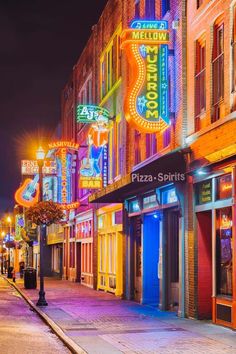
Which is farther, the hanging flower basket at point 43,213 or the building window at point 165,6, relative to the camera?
the hanging flower basket at point 43,213

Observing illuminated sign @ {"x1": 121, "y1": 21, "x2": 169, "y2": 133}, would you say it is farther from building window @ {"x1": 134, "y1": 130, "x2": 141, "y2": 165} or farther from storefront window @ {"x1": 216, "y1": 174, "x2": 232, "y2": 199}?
building window @ {"x1": 134, "y1": 130, "x2": 141, "y2": 165}

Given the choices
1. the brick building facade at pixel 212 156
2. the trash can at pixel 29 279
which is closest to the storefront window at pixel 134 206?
the brick building facade at pixel 212 156

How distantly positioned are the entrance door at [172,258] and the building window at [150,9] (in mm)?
6894

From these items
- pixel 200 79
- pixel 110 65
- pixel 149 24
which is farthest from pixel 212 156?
pixel 110 65

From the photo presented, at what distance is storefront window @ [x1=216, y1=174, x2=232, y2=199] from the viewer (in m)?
16.3

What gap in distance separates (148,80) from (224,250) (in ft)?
18.2

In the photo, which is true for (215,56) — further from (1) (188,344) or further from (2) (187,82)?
(1) (188,344)

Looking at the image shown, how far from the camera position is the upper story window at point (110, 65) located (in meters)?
28.9

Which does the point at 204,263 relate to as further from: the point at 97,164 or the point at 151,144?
the point at 97,164

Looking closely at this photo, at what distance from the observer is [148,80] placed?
768 inches

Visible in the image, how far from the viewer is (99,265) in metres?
32.5

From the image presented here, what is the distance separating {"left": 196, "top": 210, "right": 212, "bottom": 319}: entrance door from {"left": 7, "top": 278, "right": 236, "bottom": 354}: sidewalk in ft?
1.58

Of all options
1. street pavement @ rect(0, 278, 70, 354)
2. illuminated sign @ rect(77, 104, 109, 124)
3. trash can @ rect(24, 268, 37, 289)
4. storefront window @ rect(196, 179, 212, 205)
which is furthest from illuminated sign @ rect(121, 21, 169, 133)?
trash can @ rect(24, 268, 37, 289)

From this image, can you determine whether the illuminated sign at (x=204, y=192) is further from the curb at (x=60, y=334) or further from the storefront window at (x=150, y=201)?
the curb at (x=60, y=334)
